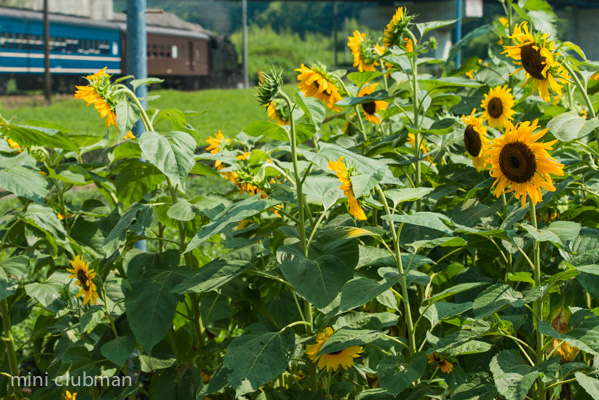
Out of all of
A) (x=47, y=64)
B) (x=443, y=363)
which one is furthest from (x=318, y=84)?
(x=47, y=64)

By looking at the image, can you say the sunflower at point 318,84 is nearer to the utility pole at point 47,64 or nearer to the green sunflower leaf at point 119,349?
the green sunflower leaf at point 119,349

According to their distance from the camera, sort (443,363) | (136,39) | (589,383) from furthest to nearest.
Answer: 1. (136,39)
2. (443,363)
3. (589,383)

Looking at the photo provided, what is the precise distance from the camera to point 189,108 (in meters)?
14.1

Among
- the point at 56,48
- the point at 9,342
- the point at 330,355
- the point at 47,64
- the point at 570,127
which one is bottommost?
the point at 9,342

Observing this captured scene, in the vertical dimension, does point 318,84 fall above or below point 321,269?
above

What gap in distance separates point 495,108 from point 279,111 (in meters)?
0.54

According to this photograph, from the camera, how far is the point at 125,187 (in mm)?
1436

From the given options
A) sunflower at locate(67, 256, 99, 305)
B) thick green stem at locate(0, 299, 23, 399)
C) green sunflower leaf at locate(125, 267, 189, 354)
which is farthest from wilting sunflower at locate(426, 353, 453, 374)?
thick green stem at locate(0, 299, 23, 399)

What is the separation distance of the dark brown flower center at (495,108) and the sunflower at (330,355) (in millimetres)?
728

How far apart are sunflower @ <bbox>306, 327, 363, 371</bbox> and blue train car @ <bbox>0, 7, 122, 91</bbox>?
15.0 m

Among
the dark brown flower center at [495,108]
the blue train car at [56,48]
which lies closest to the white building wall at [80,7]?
the blue train car at [56,48]

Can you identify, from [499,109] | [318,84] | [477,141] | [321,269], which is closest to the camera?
[321,269]

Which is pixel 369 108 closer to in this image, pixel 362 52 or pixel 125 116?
pixel 362 52

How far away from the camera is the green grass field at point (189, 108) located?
1148cm
